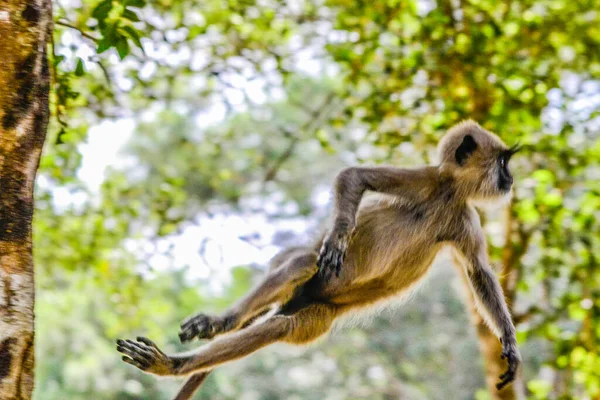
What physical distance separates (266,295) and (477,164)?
131 cm

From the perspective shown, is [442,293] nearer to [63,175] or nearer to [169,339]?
[169,339]

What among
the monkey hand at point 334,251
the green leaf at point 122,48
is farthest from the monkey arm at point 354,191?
the green leaf at point 122,48

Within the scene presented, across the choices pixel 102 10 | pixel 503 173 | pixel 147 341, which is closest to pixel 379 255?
pixel 503 173

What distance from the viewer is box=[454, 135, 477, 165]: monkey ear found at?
3.80 metres

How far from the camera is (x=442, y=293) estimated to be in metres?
17.0

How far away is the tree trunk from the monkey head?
7.33 feet

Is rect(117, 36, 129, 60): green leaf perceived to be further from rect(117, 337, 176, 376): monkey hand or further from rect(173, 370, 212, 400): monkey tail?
rect(173, 370, 212, 400): monkey tail

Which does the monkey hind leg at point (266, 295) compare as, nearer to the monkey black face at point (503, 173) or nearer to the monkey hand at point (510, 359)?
the monkey hand at point (510, 359)

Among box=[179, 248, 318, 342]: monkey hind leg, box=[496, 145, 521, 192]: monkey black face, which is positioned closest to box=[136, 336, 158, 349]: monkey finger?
box=[179, 248, 318, 342]: monkey hind leg

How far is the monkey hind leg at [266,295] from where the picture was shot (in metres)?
3.19

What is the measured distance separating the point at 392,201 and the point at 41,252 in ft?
12.8

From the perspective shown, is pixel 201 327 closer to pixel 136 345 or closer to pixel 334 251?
pixel 136 345

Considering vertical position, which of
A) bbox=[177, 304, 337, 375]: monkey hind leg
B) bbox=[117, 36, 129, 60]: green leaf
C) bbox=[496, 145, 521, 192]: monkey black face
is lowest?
bbox=[177, 304, 337, 375]: monkey hind leg

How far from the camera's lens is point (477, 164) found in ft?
12.5
